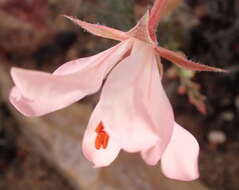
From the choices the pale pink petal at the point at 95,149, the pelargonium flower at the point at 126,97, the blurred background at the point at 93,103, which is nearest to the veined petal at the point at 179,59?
the pelargonium flower at the point at 126,97

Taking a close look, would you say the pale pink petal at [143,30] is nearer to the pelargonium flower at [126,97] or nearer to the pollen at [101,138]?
the pelargonium flower at [126,97]

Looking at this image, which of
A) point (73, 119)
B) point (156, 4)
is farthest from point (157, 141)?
point (73, 119)

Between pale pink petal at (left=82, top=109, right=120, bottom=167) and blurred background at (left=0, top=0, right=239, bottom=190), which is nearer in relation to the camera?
pale pink petal at (left=82, top=109, right=120, bottom=167)

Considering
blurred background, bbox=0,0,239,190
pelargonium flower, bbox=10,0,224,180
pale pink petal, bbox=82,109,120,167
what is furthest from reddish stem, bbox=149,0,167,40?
blurred background, bbox=0,0,239,190

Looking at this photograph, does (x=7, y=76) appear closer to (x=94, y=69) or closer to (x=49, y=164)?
(x=49, y=164)

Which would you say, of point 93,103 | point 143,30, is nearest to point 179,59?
point 143,30

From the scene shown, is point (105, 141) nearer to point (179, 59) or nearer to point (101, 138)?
point (101, 138)

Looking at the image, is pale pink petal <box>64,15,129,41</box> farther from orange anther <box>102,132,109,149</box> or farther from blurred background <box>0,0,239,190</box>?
blurred background <box>0,0,239,190</box>
